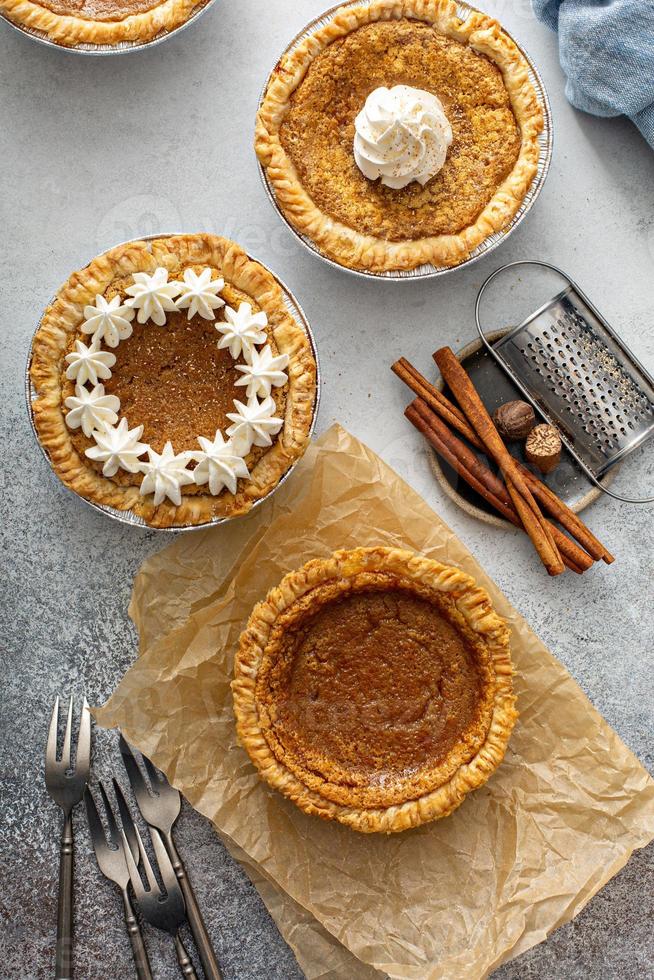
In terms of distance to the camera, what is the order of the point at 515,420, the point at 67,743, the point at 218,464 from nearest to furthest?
the point at 218,464 → the point at 515,420 → the point at 67,743

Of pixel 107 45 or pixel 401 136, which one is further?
pixel 107 45

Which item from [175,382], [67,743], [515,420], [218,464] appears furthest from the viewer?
[67,743]

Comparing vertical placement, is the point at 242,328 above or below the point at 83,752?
above

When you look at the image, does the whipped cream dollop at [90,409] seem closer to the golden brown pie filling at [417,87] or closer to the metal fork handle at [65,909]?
the golden brown pie filling at [417,87]

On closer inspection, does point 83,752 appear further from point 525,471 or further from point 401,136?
point 401,136

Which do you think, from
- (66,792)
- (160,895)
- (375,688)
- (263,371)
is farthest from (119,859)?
(263,371)

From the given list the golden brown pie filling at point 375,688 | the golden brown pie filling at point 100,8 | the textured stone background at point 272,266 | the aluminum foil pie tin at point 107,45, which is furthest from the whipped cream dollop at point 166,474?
the golden brown pie filling at point 100,8
